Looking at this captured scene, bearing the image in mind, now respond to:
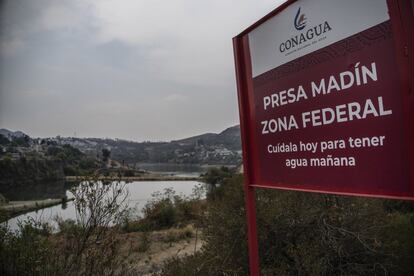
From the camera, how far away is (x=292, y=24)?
6.55ft

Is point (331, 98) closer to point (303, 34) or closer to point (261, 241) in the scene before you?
point (303, 34)

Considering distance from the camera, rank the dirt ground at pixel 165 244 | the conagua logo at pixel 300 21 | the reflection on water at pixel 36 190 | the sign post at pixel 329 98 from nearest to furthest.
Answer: the sign post at pixel 329 98 → the conagua logo at pixel 300 21 → the reflection on water at pixel 36 190 → the dirt ground at pixel 165 244

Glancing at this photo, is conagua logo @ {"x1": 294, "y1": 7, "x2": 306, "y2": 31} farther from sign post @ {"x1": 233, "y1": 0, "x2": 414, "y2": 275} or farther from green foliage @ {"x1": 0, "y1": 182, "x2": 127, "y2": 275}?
green foliage @ {"x1": 0, "y1": 182, "x2": 127, "y2": 275}

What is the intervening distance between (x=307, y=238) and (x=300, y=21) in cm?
357

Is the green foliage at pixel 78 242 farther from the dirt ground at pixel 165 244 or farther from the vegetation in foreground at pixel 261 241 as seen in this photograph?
the dirt ground at pixel 165 244

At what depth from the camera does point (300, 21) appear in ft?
6.37

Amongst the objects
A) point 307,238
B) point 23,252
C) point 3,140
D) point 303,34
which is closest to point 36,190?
point 23,252

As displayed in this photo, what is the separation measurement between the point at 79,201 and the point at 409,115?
10.3 ft

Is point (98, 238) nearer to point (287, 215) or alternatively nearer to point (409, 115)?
point (287, 215)

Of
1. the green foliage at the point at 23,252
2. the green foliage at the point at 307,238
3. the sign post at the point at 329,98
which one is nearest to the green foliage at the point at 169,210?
the green foliage at the point at 307,238

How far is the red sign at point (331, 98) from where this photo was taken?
4.74ft

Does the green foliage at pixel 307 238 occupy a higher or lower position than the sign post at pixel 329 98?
lower

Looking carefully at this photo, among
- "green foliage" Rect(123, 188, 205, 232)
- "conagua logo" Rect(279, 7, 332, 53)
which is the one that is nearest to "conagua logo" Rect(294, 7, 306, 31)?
"conagua logo" Rect(279, 7, 332, 53)

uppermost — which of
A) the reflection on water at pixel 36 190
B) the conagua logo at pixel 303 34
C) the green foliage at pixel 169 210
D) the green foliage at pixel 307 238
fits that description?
the conagua logo at pixel 303 34
